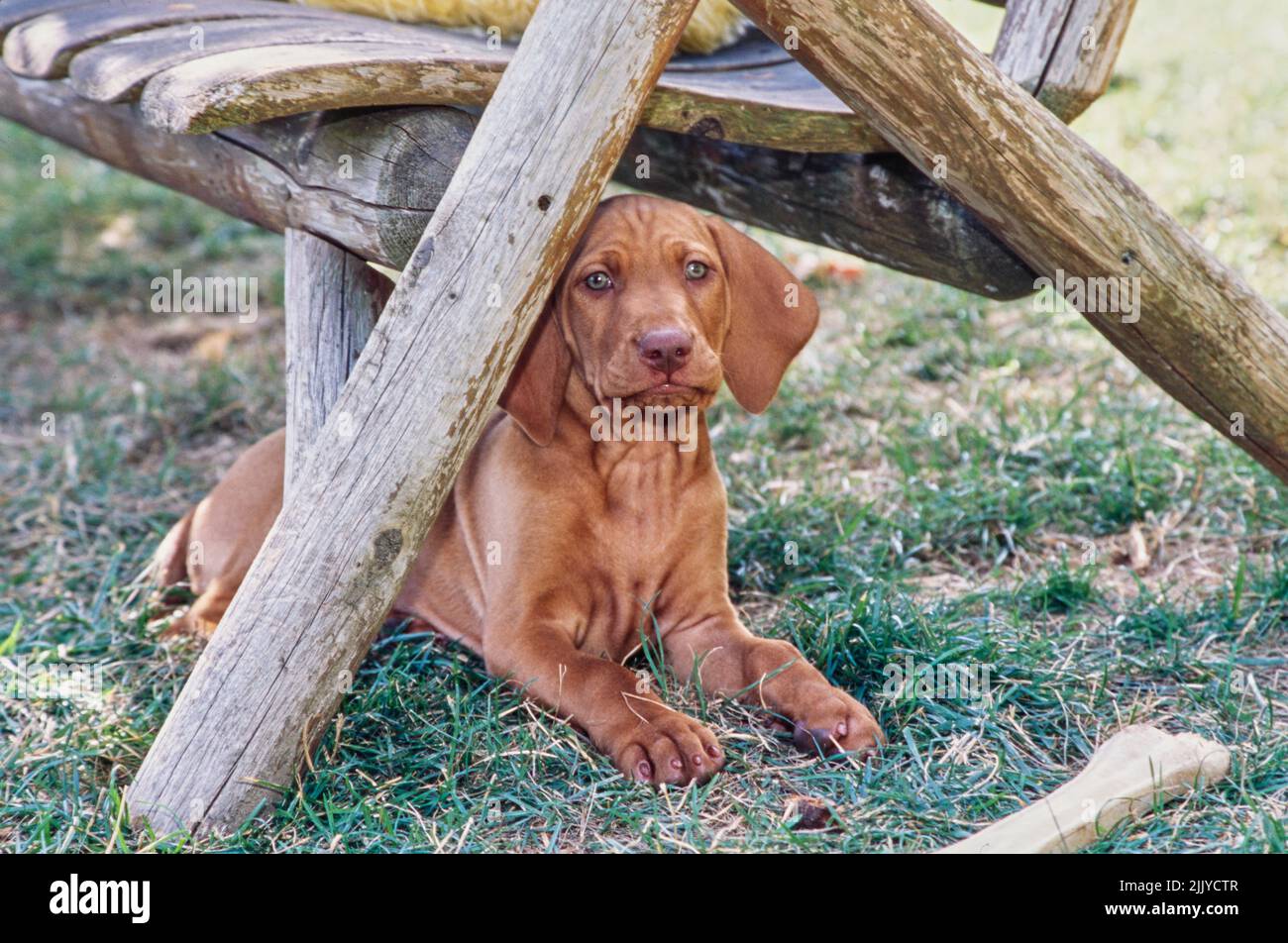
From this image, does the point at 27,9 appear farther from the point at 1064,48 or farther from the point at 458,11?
the point at 1064,48

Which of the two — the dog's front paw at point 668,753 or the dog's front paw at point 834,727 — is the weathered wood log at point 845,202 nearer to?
the dog's front paw at point 834,727

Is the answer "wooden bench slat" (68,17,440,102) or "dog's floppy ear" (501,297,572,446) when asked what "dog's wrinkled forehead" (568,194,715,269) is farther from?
"wooden bench slat" (68,17,440,102)

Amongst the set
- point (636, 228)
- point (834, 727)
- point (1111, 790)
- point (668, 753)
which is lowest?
point (668, 753)

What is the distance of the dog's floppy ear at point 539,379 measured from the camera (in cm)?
331

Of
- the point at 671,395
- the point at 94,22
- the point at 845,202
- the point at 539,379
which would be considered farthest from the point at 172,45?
the point at 845,202

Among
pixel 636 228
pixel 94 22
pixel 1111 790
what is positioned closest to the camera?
pixel 1111 790

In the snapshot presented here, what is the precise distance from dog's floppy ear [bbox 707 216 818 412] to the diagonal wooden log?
25.9 inches

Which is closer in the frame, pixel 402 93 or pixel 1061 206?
pixel 402 93

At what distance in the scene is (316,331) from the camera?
349 centimetres

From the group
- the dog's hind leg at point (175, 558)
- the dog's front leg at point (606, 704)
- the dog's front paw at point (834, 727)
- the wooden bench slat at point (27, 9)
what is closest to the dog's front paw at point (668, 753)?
the dog's front leg at point (606, 704)

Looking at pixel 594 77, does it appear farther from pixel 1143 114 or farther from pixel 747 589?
pixel 1143 114

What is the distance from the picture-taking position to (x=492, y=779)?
9.86ft

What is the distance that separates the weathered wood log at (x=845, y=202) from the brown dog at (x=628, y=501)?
1.33 ft

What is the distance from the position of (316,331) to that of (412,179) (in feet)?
1.70
